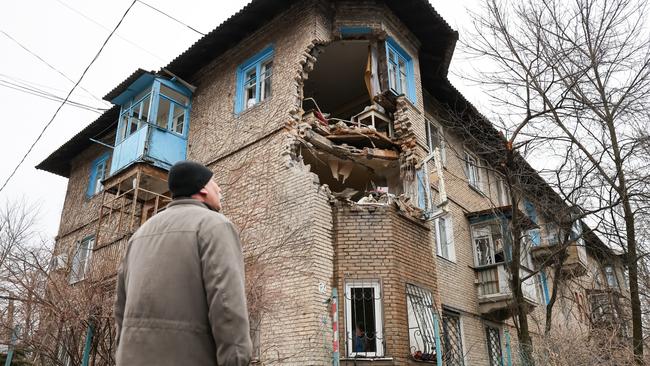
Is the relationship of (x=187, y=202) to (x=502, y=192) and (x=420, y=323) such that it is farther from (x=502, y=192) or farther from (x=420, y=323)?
(x=502, y=192)

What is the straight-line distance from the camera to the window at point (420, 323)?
996 cm

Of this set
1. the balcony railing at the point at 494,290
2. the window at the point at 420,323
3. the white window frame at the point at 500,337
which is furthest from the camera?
the white window frame at the point at 500,337

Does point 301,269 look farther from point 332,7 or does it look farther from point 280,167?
point 332,7

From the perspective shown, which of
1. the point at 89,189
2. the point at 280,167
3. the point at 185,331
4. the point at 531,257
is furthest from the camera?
the point at 89,189

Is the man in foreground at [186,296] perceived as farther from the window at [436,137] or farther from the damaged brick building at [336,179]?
the window at [436,137]

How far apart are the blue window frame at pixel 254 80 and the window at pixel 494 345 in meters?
9.08

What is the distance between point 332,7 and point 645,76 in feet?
23.7

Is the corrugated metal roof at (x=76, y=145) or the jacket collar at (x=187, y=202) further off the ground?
the corrugated metal roof at (x=76, y=145)

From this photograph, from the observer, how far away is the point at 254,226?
10.9 meters

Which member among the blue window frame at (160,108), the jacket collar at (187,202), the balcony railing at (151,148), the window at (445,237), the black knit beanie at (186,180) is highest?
the blue window frame at (160,108)

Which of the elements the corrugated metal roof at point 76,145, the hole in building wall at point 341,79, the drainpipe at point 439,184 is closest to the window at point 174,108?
the corrugated metal roof at point 76,145

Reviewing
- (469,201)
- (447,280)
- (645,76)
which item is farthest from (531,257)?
(645,76)

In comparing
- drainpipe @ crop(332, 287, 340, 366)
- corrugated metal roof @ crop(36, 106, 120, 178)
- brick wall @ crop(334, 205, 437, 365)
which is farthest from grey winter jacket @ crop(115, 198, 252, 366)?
corrugated metal roof @ crop(36, 106, 120, 178)

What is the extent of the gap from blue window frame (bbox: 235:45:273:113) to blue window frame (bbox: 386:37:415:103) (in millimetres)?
3078
